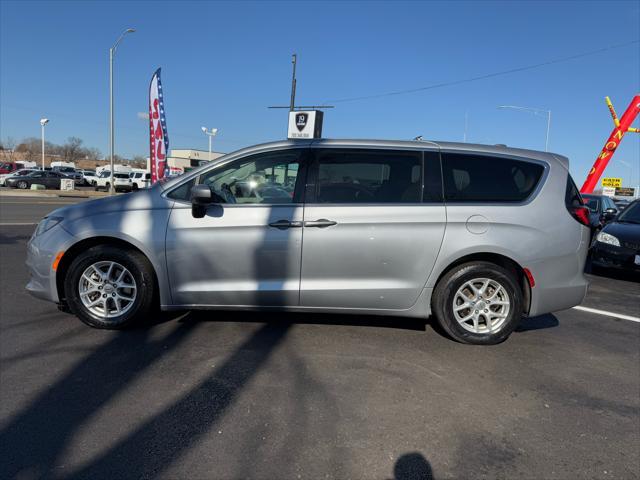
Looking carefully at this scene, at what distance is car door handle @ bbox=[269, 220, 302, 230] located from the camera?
4004mm

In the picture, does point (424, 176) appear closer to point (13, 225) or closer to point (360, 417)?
point (360, 417)

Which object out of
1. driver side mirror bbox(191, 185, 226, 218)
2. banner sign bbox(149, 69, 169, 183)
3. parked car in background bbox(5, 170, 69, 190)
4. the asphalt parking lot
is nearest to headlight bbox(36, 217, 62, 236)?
the asphalt parking lot

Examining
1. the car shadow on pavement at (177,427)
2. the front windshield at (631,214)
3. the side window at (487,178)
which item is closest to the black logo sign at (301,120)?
the front windshield at (631,214)

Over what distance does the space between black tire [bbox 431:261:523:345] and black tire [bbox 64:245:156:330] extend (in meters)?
2.60

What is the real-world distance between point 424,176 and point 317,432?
244 centimetres

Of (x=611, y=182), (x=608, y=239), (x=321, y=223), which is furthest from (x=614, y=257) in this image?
(x=611, y=182)

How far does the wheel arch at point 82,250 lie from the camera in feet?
13.6

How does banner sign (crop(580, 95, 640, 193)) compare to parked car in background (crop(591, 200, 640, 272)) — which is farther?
banner sign (crop(580, 95, 640, 193))

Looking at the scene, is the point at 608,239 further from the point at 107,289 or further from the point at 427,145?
the point at 107,289

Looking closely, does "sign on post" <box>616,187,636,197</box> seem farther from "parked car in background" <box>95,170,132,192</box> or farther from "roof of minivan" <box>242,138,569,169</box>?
"roof of minivan" <box>242,138,569,169</box>

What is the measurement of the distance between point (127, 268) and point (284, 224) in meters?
1.48

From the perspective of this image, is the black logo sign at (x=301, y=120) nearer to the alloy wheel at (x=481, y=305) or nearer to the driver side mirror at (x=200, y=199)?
the driver side mirror at (x=200, y=199)

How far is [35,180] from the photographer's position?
39.2m

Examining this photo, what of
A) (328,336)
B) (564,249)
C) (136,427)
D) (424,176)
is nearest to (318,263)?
(328,336)
